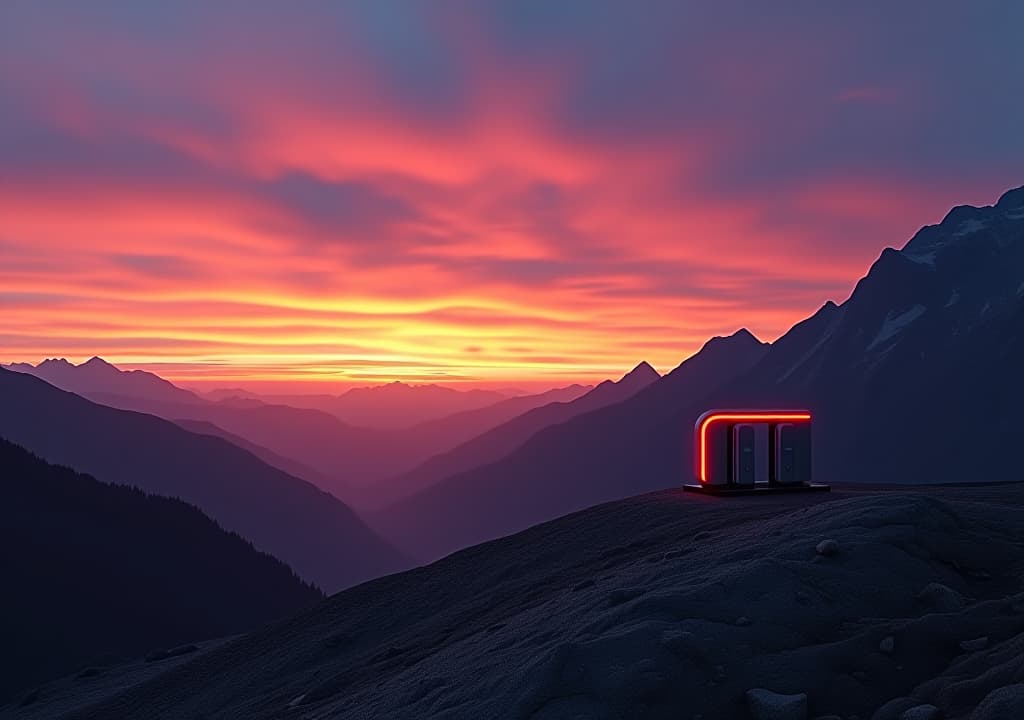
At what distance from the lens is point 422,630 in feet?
68.2

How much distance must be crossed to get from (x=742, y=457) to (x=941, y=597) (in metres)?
14.6

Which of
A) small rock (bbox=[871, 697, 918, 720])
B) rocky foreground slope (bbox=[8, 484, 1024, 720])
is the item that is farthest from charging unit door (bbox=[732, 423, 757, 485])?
small rock (bbox=[871, 697, 918, 720])

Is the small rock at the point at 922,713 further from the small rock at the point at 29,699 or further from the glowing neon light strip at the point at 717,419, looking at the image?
the small rock at the point at 29,699

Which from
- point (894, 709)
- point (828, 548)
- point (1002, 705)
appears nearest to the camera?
point (1002, 705)

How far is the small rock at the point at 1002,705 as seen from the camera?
301 inches

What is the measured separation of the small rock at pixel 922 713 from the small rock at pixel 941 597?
11.0 ft

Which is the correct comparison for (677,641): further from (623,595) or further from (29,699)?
(29,699)

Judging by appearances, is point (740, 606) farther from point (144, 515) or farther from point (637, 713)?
point (144, 515)

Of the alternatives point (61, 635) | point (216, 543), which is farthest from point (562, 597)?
point (216, 543)

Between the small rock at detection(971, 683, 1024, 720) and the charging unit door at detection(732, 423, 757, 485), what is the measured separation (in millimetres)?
18124

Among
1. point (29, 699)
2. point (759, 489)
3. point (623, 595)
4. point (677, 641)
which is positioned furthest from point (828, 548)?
point (29, 699)

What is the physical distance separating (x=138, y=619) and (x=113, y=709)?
353ft

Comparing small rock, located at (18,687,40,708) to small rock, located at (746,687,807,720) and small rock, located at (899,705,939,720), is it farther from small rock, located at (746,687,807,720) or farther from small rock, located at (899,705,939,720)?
small rock, located at (899,705,939,720)

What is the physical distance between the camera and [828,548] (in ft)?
42.6
